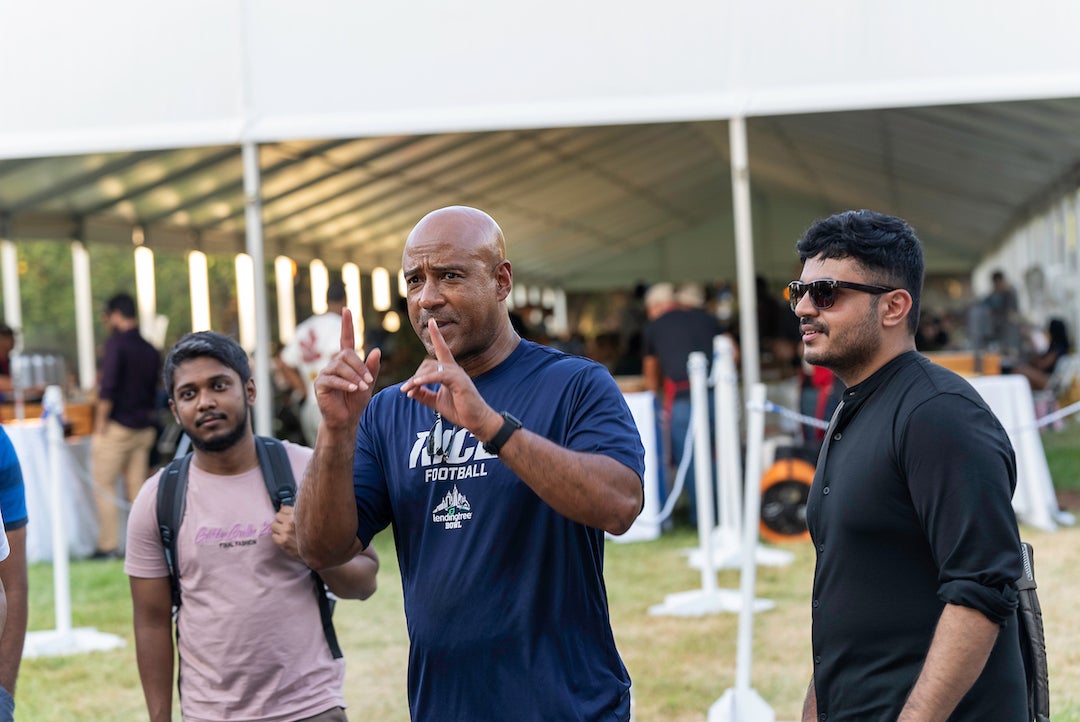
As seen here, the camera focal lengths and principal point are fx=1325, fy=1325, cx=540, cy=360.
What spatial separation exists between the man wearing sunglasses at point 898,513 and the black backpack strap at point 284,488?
1291 millimetres

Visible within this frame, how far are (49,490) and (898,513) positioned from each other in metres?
8.48

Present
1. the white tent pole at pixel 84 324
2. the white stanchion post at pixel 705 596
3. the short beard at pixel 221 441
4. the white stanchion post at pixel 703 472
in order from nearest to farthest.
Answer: the short beard at pixel 221 441, the white stanchion post at pixel 705 596, the white stanchion post at pixel 703 472, the white tent pole at pixel 84 324

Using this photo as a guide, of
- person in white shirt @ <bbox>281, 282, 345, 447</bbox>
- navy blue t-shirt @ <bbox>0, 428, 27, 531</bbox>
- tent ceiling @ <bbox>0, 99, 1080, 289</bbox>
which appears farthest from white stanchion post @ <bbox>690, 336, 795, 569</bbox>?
navy blue t-shirt @ <bbox>0, 428, 27, 531</bbox>

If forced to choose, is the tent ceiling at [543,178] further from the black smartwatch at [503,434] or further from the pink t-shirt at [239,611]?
the black smartwatch at [503,434]

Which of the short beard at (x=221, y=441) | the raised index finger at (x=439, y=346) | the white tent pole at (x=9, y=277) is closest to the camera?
the raised index finger at (x=439, y=346)

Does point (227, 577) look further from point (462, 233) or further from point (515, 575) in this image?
point (462, 233)

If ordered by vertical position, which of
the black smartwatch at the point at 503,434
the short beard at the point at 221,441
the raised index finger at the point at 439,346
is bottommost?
the short beard at the point at 221,441

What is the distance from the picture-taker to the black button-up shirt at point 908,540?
81.7 inches

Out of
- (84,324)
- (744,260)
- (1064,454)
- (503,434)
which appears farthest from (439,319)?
(84,324)

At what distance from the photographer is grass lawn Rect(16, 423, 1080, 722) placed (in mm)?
5930

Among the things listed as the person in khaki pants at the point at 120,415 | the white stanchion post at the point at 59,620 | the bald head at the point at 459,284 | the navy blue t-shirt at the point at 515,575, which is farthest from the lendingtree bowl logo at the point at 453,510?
the person in khaki pants at the point at 120,415

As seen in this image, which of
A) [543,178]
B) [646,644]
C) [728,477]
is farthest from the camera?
[543,178]

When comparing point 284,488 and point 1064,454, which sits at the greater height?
point 284,488

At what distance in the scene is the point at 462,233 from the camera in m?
2.39
